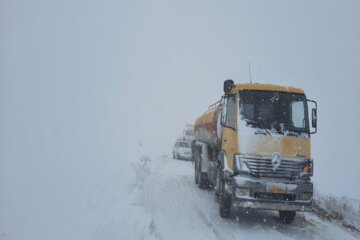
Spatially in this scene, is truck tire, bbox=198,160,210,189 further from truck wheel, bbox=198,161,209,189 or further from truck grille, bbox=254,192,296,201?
truck grille, bbox=254,192,296,201

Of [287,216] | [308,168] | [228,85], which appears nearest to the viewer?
[308,168]

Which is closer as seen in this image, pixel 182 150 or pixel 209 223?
pixel 209 223

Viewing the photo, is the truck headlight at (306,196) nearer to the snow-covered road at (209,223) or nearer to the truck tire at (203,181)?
the snow-covered road at (209,223)

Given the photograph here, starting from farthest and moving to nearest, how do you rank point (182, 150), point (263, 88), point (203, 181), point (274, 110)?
point (182, 150) → point (203, 181) → point (263, 88) → point (274, 110)

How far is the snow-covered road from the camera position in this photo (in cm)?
1022

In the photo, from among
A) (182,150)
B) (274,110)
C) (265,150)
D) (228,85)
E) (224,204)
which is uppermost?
(228,85)

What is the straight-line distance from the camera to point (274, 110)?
38.5ft

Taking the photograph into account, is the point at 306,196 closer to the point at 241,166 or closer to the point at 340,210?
the point at 241,166

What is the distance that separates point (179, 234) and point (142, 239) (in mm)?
1520

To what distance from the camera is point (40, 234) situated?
1177 centimetres

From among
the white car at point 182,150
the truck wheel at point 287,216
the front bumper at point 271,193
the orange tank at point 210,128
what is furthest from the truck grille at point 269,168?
the white car at point 182,150

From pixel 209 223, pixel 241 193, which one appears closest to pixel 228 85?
pixel 241 193

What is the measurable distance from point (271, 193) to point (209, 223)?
170 centimetres

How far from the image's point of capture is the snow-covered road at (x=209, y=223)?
1022cm
